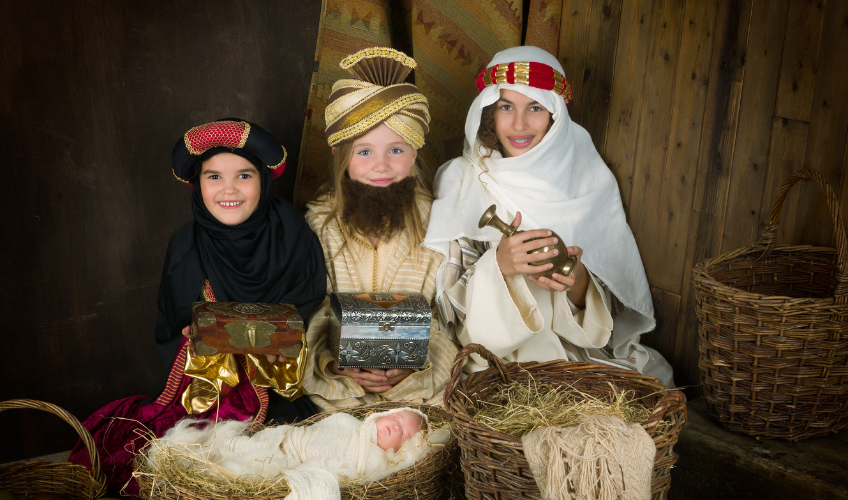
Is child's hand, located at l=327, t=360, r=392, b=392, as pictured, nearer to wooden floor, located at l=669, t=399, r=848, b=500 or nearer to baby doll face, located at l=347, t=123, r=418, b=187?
baby doll face, located at l=347, t=123, r=418, b=187

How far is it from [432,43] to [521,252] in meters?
1.69

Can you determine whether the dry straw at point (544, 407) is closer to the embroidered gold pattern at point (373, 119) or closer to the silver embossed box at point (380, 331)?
the silver embossed box at point (380, 331)

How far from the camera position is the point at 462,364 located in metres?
2.38

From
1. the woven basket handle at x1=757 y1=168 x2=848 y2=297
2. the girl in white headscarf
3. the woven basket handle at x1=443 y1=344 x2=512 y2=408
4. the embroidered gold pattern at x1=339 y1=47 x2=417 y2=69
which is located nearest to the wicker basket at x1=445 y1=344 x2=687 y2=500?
the woven basket handle at x1=443 y1=344 x2=512 y2=408

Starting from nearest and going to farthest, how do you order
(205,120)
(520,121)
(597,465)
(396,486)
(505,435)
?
(597,465) < (505,435) < (396,486) < (520,121) < (205,120)

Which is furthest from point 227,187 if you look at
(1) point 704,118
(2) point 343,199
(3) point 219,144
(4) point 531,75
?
(1) point 704,118

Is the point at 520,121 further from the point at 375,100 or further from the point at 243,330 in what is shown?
the point at 243,330

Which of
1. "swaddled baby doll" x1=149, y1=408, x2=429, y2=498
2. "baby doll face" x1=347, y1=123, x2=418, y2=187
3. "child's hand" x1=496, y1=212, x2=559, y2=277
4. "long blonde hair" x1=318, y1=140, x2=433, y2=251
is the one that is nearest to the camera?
"swaddled baby doll" x1=149, y1=408, x2=429, y2=498

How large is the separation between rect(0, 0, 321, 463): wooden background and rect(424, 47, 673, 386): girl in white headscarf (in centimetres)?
126

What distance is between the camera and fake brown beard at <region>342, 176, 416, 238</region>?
313 cm

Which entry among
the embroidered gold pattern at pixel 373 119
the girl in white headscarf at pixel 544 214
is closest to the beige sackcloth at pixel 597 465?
the girl in white headscarf at pixel 544 214

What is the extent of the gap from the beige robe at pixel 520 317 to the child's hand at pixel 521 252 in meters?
0.05

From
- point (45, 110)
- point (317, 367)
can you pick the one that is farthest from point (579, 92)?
point (45, 110)

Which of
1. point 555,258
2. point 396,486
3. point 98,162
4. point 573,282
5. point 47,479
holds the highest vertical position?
point 98,162
